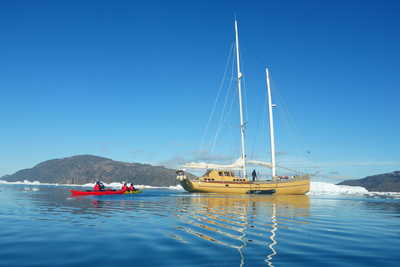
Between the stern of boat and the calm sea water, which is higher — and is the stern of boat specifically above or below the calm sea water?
above

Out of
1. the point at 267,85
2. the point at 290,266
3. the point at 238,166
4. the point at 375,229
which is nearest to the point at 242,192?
the point at 238,166

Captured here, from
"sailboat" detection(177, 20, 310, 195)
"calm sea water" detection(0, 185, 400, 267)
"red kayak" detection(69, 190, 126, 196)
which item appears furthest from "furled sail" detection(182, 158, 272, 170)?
"calm sea water" detection(0, 185, 400, 267)

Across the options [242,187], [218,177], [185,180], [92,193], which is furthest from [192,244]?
[185,180]

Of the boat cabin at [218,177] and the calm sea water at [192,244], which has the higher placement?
the boat cabin at [218,177]

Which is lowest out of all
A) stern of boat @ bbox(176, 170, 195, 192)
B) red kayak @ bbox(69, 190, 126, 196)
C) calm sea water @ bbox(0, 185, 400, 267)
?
calm sea water @ bbox(0, 185, 400, 267)

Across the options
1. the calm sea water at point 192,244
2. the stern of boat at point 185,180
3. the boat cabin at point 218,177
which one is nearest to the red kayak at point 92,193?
the stern of boat at point 185,180

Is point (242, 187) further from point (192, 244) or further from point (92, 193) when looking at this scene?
point (192, 244)

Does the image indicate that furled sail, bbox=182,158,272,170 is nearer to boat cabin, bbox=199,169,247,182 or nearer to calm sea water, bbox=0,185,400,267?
boat cabin, bbox=199,169,247,182

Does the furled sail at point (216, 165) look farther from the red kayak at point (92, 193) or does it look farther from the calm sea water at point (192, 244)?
the calm sea water at point (192, 244)

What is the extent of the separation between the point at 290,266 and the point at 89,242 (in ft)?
24.7

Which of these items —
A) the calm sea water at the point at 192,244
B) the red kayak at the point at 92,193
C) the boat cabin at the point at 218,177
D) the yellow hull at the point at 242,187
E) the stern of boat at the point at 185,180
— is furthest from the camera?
→ the stern of boat at the point at 185,180

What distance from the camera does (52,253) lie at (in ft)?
34.6

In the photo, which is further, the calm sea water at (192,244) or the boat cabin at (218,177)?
the boat cabin at (218,177)

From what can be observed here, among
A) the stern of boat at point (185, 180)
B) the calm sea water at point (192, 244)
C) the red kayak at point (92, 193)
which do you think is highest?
the stern of boat at point (185, 180)
